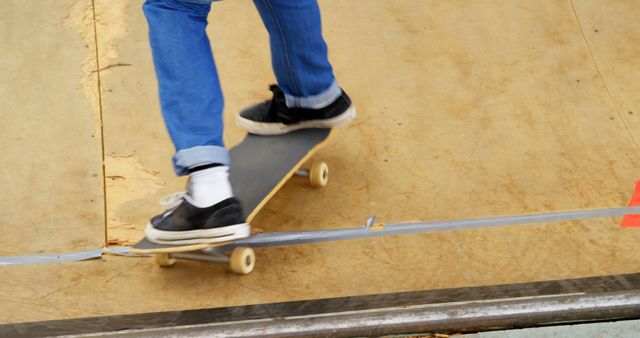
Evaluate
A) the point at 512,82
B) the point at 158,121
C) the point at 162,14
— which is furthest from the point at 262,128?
the point at 512,82

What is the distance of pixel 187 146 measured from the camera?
2.75m

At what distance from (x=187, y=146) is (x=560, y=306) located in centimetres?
110

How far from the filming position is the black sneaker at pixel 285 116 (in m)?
3.21

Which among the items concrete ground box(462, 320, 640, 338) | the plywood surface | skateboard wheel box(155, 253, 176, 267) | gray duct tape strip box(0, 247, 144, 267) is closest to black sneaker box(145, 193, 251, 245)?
skateboard wheel box(155, 253, 176, 267)

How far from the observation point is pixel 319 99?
3.18 metres

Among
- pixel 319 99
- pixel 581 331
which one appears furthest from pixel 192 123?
pixel 581 331

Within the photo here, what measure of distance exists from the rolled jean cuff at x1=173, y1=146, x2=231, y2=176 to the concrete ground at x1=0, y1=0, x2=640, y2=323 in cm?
34

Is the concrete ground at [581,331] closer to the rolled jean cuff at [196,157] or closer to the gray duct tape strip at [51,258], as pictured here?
the rolled jean cuff at [196,157]

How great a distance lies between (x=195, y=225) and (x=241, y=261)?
18 centimetres

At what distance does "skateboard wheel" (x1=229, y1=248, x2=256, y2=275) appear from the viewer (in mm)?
2836

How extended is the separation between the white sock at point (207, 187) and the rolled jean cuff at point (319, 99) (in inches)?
19.3

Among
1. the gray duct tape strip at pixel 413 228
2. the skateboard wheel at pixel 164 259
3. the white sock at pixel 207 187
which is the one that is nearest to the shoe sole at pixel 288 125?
the gray duct tape strip at pixel 413 228

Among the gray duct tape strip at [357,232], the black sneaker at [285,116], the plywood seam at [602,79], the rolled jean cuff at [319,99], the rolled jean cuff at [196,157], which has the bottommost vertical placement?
the gray duct tape strip at [357,232]

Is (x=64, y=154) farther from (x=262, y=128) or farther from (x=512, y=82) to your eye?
(x=512, y=82)
